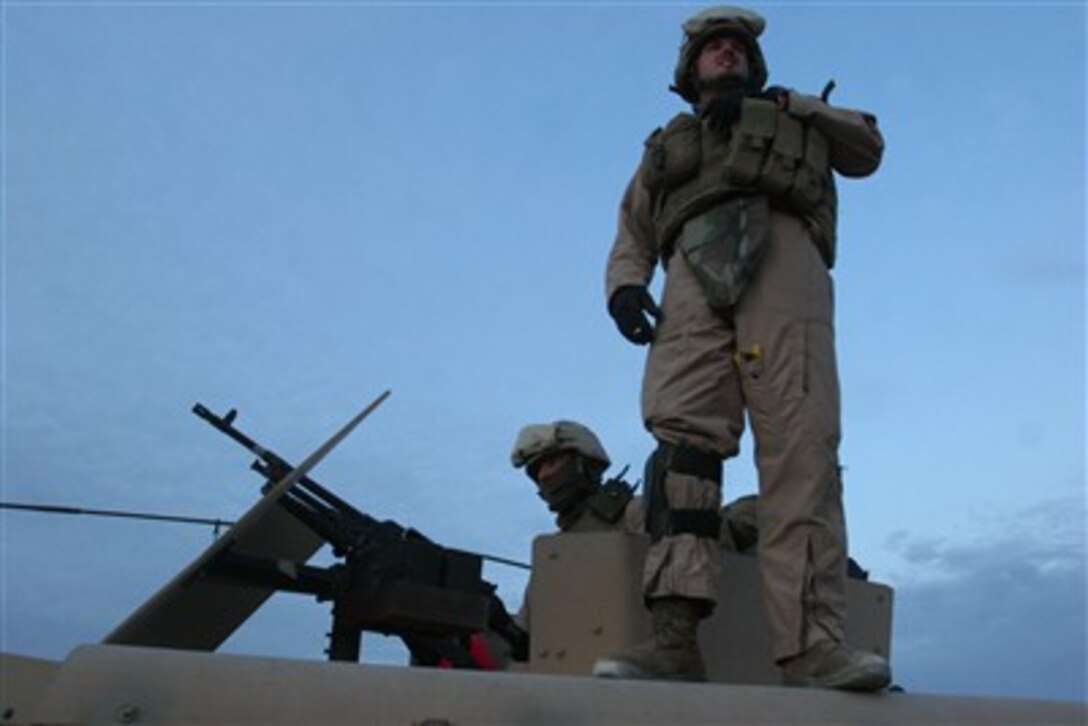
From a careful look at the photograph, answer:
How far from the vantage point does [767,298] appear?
112 inches

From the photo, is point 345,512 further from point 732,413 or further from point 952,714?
point 952,714

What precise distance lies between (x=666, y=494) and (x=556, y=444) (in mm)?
2649

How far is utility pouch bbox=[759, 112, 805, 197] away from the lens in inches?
115

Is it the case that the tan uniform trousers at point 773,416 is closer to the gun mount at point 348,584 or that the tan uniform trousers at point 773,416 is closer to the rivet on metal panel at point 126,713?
the gun mount at point 348,584

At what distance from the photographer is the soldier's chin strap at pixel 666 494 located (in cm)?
267

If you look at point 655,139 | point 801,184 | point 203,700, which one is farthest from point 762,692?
point 655,139

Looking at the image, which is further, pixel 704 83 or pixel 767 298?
pixel 704 83

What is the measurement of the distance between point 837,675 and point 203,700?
1.22 m

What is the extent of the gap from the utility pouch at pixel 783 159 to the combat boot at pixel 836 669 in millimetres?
1032

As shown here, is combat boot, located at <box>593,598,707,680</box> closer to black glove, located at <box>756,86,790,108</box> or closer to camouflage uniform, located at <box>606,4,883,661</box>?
camouflage uniform, located at <box>606,4,883,661</box>

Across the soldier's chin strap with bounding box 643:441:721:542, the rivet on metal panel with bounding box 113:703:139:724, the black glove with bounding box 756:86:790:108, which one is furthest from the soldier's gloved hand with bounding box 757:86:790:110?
the rivet on metal panel with bounding box 113:703:139:724

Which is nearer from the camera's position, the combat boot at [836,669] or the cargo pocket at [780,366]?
the combat boot at [836,669]

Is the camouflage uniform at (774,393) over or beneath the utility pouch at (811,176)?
beneath

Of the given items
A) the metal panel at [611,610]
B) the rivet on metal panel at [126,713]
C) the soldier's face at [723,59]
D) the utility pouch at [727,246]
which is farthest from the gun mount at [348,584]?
the rivet on metal panel at [126,713]
